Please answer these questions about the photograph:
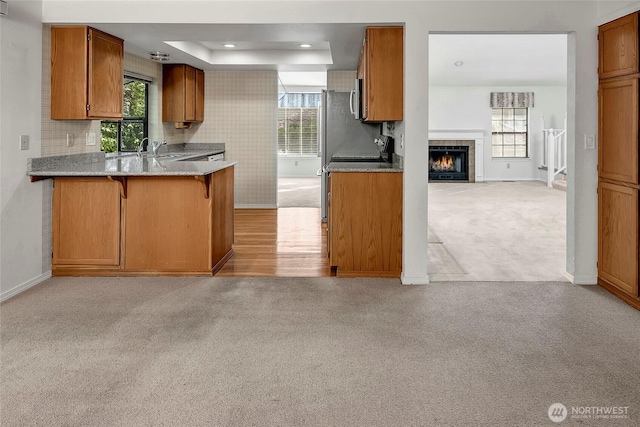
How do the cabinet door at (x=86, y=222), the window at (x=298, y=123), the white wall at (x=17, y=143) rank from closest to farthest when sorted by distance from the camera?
1. the white wall at (x=17, y=143)
2. the cabinet door at (x=86, y=222)
3. the window at (x=298, y=123)

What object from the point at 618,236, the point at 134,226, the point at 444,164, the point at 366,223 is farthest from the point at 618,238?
the point at 444,164

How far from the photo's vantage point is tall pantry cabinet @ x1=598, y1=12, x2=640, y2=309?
3.45 m

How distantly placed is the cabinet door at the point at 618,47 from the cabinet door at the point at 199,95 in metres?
5.42

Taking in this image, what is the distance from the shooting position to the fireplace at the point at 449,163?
12.8m

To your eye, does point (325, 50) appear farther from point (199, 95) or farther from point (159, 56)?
point (159, 56)

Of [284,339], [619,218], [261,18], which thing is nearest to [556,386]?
[284,339]

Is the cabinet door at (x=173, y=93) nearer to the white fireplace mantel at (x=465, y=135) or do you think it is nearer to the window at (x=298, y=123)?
the window at (x=298, y=123)

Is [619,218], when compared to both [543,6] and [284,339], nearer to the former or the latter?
[543,6]

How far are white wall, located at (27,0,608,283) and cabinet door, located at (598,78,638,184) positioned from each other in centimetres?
9

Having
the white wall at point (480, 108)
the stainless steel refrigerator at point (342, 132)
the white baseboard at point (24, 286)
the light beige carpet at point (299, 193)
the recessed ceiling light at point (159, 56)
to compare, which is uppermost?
the white wall at point (480, 108)

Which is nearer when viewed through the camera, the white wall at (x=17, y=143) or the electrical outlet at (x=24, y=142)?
the white wall at (x=17, y=143)

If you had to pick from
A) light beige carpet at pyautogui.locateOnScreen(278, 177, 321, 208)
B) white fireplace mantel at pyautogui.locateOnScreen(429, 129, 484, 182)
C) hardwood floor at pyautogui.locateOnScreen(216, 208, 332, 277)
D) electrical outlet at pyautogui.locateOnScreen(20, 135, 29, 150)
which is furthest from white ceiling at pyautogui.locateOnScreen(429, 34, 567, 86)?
electrical outlet at pyautogui.locateOnScreen(20, 135, 29, 150)

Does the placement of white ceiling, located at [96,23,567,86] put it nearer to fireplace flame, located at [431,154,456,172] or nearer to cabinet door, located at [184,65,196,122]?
cabinet door, located at [184,65,196,122]

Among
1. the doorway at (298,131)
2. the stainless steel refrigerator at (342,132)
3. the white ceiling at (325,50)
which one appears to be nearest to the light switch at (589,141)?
the white ceiling at (325,50)
